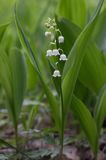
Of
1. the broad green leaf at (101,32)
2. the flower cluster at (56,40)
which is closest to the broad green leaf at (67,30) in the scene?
the flower cluster at (56,40)

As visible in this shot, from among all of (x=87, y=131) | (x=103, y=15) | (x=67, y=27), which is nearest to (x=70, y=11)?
(x=103, y=15)

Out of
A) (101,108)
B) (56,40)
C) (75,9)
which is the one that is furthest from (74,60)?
(75,9)

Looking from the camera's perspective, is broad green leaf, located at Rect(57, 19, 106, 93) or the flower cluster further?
broad green leaf, located at Rect(57, 19, 106, 93)

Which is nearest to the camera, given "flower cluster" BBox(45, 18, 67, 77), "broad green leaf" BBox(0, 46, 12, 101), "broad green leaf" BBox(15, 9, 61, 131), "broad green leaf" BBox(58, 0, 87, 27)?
"flower cluster" BBox(45, 18, 67, 77)

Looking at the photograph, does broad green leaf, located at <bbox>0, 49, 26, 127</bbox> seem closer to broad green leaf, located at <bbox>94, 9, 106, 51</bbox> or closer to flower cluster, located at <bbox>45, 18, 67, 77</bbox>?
flower cluster, located at <bbox>45, 18, 67, 77</bbox>

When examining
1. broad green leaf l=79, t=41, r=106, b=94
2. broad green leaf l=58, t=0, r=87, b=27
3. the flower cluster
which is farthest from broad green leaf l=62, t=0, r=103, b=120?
broad green leaf l=58, t=0, r=87, b=27

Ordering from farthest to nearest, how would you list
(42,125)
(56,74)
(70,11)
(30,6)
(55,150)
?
(30,6)
(42,125)
(70,11)
(55,150)
(56,74)

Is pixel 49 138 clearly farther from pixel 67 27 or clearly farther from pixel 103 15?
pixel 103 15

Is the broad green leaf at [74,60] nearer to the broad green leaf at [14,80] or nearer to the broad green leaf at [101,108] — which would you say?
the broad green leaf at [101,108]
